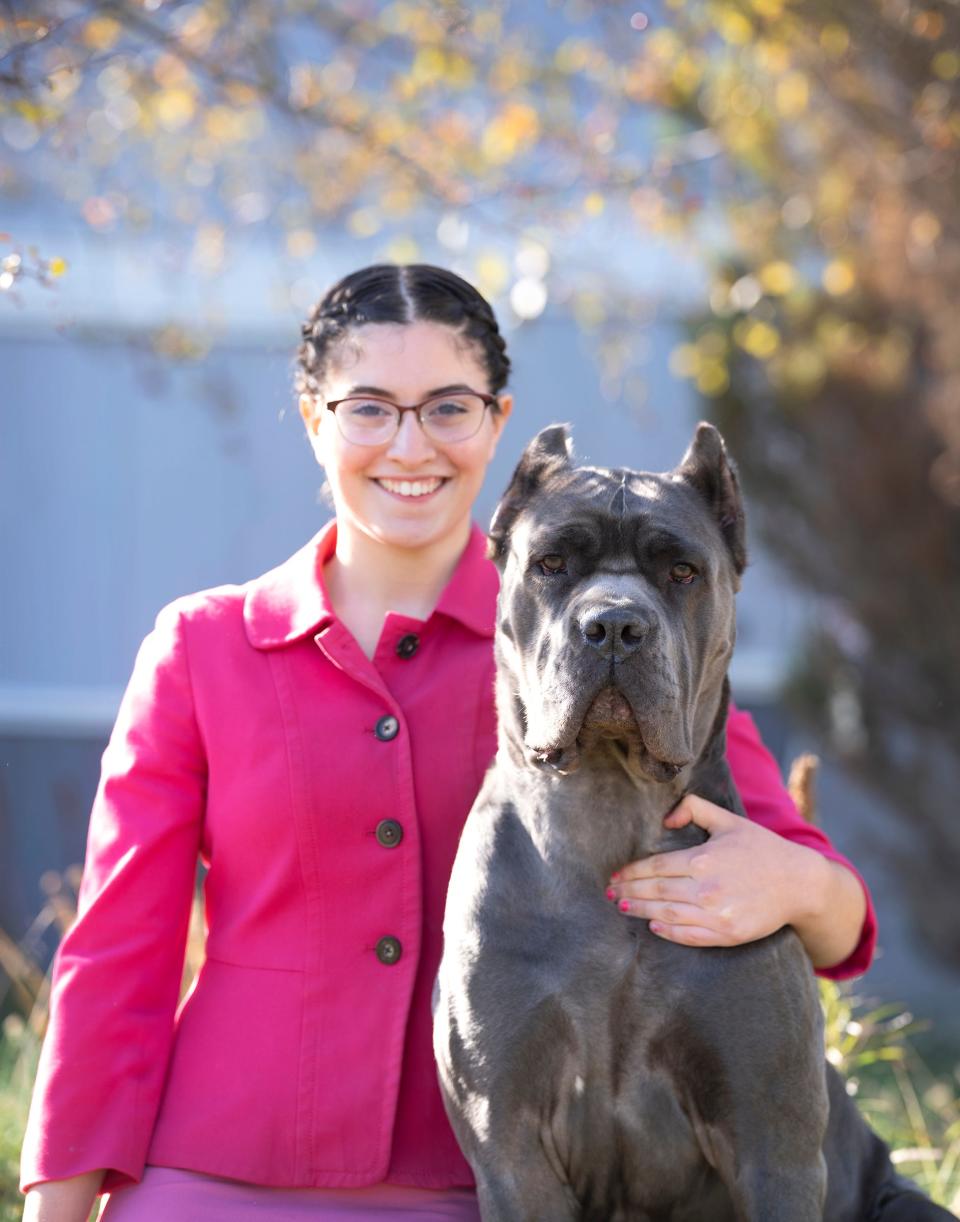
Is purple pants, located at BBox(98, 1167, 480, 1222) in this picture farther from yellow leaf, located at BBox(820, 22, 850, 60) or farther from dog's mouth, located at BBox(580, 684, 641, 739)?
yellow leaf, located at BBox(820, 22, 850, 60)

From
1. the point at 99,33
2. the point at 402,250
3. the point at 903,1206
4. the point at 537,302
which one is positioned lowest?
the point at 903,1206

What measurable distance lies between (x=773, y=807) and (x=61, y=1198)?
163 centimetres

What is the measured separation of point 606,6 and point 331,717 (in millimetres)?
4080

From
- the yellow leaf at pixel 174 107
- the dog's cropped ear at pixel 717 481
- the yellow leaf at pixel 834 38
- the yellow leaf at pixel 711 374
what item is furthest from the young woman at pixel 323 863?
the yellow leaf at pixel 711 374

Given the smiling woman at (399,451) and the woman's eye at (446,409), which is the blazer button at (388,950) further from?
the woman's eye at (446,409)

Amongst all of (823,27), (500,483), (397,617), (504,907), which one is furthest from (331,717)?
(500,483)

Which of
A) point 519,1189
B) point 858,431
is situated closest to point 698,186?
point 858,431

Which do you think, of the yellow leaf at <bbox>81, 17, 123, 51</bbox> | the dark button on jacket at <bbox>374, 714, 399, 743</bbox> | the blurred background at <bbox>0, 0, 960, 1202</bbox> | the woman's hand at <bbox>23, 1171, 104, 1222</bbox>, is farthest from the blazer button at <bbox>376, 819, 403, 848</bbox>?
the yellow leaf at <bbox>81, 17, 123, 51</bbox>

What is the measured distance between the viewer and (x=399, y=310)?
3.39 metres

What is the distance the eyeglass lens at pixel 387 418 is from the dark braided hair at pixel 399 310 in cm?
15

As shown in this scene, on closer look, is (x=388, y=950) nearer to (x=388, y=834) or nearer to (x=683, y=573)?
(x=388, y=834)

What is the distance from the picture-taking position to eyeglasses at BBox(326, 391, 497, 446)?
3.39m

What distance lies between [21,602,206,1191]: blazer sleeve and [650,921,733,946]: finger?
1.05m

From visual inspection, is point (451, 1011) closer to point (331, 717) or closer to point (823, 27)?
point (331, 717)
